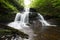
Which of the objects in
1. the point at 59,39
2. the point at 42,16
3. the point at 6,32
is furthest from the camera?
the point at 42,16

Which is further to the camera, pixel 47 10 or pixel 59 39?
pixel 47 10

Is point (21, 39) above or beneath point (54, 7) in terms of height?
beneath

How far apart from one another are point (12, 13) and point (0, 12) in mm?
1351

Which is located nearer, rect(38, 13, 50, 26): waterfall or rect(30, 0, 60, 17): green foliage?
rect(38, 13, 50, 26): waterfall

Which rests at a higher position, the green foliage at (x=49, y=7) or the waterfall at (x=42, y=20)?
the green foliage at (x=49, y=7)

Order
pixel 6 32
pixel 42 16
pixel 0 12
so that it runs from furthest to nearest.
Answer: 1. pixel 42 16
2. pixel 0 12
3. pixel 6 32

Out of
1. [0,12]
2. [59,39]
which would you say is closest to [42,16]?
[0,12]

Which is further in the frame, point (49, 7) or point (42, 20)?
point (49, 7)

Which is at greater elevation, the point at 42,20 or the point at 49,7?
the point at 49,7

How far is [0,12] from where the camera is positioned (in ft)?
43.3

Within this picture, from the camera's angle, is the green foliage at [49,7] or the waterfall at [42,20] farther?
the green foliage at [49,7]

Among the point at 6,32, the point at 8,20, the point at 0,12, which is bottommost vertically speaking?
the point at 6,32

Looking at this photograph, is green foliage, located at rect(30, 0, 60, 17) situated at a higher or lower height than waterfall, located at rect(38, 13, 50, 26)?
higher

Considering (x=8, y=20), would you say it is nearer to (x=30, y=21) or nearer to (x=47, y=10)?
(x=30, y=21)
